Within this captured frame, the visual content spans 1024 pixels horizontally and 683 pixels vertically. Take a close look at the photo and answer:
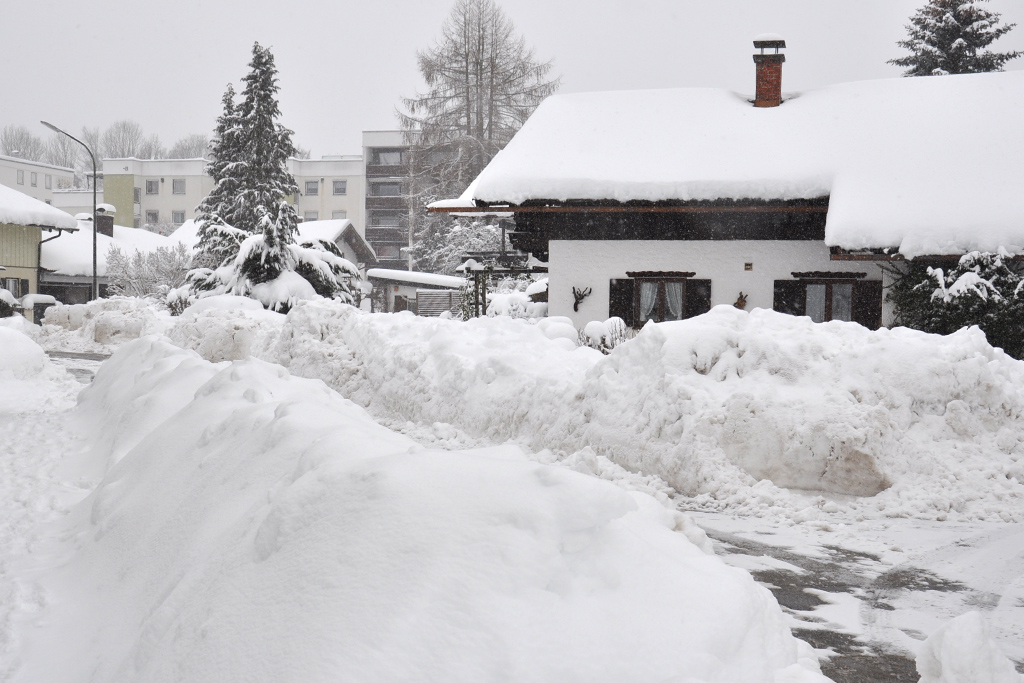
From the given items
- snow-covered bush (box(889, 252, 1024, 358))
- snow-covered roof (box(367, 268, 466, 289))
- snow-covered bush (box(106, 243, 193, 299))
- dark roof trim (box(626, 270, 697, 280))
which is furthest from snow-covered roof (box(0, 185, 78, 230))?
snow-covered bush (box(889, 252, 1024, 358))

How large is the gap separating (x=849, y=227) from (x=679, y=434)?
8.36 metres

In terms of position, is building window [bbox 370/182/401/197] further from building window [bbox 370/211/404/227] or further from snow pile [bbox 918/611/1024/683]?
snow pile [bbox 918/611/1024/683]

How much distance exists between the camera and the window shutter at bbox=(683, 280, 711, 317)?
51.5ft

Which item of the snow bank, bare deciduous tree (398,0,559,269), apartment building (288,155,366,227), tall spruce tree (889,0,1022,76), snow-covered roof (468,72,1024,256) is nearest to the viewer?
the snow bank

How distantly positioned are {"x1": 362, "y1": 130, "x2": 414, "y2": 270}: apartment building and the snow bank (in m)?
53.8

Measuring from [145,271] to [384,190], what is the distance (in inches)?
1126

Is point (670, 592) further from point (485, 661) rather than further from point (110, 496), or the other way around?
point (110, 496)

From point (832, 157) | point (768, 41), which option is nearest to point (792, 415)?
point (832, 157)

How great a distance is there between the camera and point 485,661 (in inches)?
90.8

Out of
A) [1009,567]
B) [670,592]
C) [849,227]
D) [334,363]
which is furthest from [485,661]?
[849,227]

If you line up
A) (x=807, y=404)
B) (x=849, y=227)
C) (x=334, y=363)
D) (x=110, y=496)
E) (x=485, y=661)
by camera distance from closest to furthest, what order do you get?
(x=485, y=661)
(x=110, y=496)
(x=807, y=404)
(x=334, y=363)
(x=849, y=227)

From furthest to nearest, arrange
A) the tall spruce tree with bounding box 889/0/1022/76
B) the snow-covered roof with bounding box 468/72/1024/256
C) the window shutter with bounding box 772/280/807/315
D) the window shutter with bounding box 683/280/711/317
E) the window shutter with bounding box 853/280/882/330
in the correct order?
the tall spruce tree with bounding box 889/0/1022/76 < the window shutter with bounding box 683/280/711/317 < the window shutter with bounding box 772/280/807/315 < the window shutter with bounding box 853/280/882/330 < the snow-covered roof with bounding box 468/72/1024/256

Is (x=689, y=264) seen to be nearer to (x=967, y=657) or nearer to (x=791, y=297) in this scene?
(x=791, y=297)

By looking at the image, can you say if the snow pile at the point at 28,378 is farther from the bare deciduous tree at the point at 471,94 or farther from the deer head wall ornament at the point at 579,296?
the bare deciduous tree at the point at 471,94
